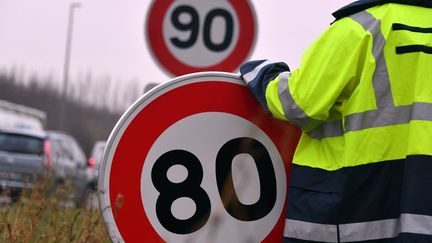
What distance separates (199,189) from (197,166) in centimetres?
7

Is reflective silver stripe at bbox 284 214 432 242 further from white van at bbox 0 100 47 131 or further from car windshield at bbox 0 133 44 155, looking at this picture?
white van at bbox 0 100 47 131

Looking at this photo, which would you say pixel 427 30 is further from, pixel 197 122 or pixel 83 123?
pixel 83 123

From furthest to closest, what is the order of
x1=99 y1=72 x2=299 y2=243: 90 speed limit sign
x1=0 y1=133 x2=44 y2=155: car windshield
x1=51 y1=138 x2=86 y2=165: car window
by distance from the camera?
1. x1=51 y1=138 x2=86 y2=165: car window
2. x1=0 y1=133 x2=44 y2=155: car windshield
3. x1=99 y1=72 x2=299 y2=243: 90 speed limit sign

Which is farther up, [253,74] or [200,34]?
[253,74]

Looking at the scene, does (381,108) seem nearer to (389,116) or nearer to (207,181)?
(389,116)

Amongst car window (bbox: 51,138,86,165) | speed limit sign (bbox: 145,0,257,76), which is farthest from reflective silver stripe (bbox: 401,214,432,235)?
car window (bbox: 51,138,86,165)

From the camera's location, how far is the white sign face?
9.40 feet

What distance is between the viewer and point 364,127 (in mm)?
2832

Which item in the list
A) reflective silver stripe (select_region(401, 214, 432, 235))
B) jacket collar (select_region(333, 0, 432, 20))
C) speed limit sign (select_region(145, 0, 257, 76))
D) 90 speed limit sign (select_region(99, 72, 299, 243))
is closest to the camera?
reflective silver stripe (select_region(401, 214, 432, 235))

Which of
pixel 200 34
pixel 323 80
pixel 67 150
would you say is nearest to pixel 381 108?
pixel 323 80

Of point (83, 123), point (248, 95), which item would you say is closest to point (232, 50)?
point (248, 95)

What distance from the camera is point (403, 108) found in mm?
2852

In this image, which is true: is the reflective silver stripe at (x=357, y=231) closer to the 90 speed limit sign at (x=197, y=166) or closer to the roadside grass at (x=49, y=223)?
the 90 speed limit sign at (x=197, y=166)

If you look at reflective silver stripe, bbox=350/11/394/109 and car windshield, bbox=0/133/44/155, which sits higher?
reflective silver stripe, bbox=350/11/394/109
